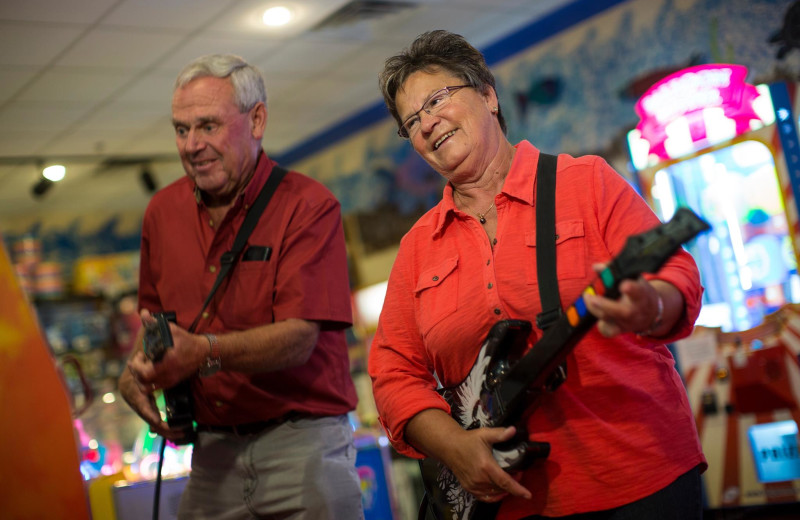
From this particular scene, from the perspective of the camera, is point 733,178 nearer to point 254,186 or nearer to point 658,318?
point 254,186

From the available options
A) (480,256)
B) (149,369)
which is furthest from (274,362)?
(480,256)

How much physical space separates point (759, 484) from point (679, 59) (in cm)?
268

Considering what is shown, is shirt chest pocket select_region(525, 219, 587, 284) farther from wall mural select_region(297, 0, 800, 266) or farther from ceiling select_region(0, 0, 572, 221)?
ceiling select_region(0, 0, 572, 221)

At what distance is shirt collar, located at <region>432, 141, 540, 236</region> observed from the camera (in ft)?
5.64

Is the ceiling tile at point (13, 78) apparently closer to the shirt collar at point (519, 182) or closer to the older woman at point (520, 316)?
the older woman at point (520, 316)

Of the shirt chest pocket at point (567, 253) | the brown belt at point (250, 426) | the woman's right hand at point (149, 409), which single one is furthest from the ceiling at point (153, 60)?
the shirt chest pocket at point (567, 253)

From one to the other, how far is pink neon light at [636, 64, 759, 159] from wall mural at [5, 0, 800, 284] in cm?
55

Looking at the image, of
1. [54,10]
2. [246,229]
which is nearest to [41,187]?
[54,10]

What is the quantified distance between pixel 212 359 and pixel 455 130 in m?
0.81

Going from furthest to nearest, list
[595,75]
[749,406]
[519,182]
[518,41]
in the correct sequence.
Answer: [518,41], [595,75], [749,406], [519,182]

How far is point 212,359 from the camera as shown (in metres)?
1.99

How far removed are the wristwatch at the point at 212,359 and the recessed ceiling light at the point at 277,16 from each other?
372cm

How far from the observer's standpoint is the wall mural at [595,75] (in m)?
4.96

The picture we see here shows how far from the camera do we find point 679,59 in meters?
5.30
